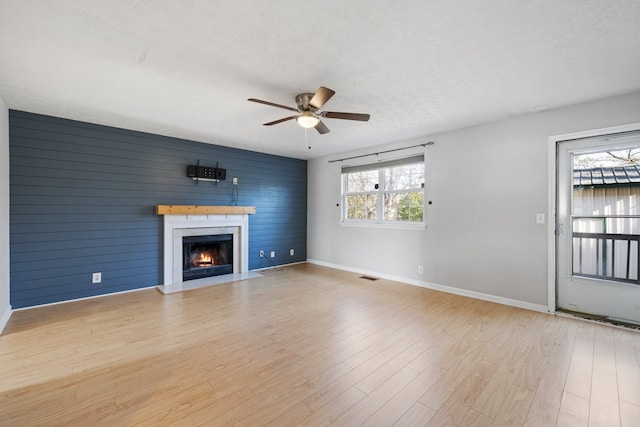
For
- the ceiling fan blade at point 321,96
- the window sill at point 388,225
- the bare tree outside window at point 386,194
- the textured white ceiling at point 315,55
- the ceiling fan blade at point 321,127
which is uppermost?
the textured white ceiling at point 315,55

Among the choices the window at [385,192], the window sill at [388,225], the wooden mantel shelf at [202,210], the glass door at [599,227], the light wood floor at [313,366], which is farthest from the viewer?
the window at [385,192]

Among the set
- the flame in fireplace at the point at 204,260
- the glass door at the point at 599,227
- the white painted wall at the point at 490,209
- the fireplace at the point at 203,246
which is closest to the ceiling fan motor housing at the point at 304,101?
the white painted wall at the point at 490,209

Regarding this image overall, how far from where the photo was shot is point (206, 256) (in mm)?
5086

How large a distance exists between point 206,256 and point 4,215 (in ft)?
8.39

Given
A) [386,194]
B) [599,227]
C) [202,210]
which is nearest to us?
[599,227]

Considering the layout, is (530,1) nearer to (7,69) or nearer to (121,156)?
(7,69)

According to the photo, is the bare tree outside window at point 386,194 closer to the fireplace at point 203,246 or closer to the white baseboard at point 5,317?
the fireplace at point 203,246

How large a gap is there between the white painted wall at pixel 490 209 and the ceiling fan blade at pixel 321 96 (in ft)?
4.35

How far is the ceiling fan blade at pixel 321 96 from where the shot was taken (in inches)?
→ 91.4

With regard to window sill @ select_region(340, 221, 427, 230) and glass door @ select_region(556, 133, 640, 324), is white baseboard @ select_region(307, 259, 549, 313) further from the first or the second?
window sill @ select_region(340, 221, 427, 230)

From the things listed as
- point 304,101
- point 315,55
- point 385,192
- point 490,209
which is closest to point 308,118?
point 304,101

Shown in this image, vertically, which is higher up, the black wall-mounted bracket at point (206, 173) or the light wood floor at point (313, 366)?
the black wall-mounted bracket at point (206, 173)

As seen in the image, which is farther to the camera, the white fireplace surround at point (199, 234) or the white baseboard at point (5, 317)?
the white fireplace surround at point (199, 234)

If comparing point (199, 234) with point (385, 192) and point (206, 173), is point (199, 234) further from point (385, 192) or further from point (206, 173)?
point (385, 192)
